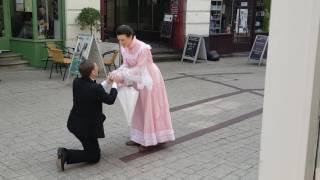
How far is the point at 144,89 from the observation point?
531 centimetres

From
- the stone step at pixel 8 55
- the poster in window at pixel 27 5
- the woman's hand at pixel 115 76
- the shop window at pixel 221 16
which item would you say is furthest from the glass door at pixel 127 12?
the woman's hand at pixel 115 76

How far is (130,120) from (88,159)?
0.67 m

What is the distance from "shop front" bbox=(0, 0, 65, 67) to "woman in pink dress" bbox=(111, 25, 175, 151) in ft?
20.7

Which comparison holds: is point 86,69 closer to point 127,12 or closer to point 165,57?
point 165,57

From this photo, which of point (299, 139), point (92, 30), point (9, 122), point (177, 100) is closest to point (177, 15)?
point (92, 30)

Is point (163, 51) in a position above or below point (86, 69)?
below

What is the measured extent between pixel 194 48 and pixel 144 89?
8.37 metres

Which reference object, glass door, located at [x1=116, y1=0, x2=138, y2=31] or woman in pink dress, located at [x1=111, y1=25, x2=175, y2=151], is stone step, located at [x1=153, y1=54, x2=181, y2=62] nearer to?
glass door, located at [x1=116, y1=0, x2=138, y2=31]

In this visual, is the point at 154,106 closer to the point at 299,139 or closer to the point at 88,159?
the point at 88,159

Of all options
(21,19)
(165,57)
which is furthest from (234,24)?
(21,19)

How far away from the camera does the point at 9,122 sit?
6.64 meters

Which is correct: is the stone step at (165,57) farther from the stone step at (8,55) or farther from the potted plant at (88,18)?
the stone step at (8,55)

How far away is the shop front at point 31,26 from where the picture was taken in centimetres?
1105

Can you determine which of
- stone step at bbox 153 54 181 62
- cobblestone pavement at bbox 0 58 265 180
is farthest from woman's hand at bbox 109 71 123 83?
stone step at bbox 153 54 181 62
